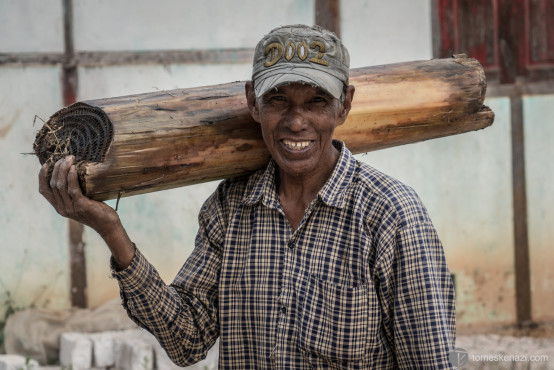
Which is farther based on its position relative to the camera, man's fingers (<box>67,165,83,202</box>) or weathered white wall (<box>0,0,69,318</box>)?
weathered white wall (<box>0,0,69,318</box>)

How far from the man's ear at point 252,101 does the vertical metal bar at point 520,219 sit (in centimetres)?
370

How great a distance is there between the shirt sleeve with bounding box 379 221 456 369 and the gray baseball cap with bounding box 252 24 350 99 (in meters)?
0.50

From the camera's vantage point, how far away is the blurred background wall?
4.91 m

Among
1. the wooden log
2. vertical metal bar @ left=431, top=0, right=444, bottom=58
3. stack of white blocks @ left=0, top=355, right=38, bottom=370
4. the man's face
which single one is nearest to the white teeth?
the man's face

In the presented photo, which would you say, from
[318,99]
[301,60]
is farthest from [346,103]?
Answer: [301,60]

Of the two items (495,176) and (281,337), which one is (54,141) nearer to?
(281,337)

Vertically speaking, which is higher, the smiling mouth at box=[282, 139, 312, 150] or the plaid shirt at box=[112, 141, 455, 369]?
the smiling mouth at box=[282, 139, 312, 150]

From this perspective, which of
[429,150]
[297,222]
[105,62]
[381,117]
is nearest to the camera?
[297,222]

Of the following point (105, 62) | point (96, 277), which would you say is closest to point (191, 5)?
point (105, 62)

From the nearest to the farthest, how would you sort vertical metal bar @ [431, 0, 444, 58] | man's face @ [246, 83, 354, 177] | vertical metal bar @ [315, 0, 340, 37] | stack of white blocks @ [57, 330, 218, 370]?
man's face @ [246, 83, 354, 177] < stack of white blocks @ [57, 330, 218, 370] < vertical metal bar @ [315, 0, 340, 37] < vertical metal bar @ [431, 0, 444, 58]

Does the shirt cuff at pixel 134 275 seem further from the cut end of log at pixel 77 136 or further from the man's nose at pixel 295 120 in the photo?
the man's nose at pixel 295 120

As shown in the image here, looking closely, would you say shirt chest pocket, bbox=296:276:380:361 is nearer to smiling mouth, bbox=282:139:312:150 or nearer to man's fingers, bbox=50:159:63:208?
smiling mouth, bbox=282:139:312:150

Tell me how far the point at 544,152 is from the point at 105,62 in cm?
337

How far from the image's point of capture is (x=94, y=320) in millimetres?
5047
